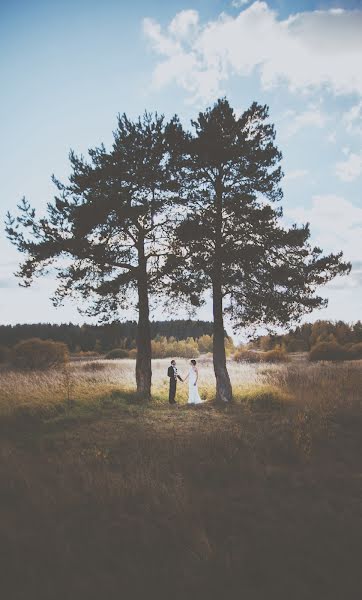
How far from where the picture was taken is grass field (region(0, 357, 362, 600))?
3.51 meters

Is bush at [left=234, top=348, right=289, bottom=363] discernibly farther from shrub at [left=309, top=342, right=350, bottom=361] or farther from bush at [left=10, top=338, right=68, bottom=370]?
bush at [left=10, top=338, right=68, bottom=370]

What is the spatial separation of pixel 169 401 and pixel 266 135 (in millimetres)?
12557

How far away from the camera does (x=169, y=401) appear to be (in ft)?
50.2

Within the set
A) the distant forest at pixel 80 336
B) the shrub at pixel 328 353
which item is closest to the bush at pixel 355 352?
the shrub at pixel 328 353

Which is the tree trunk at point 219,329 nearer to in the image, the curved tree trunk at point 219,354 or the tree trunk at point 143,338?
the curved tree trunk at point 219,354

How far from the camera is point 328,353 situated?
121 ft

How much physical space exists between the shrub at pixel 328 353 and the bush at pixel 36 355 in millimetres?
26275

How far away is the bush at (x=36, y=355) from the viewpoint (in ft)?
93.4

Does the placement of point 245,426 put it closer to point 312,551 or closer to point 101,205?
point 312,551

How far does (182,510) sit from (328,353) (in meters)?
36.1

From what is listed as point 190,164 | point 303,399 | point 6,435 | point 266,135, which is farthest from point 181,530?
point 266,135

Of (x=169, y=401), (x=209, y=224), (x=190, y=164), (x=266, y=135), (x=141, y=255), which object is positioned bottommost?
(x=169, y=401)

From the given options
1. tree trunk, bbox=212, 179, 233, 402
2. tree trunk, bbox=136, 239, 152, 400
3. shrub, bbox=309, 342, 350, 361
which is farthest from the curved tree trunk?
shrub, bbox=309, 342, 350, 361

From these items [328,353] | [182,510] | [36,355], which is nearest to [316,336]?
[328,353]
